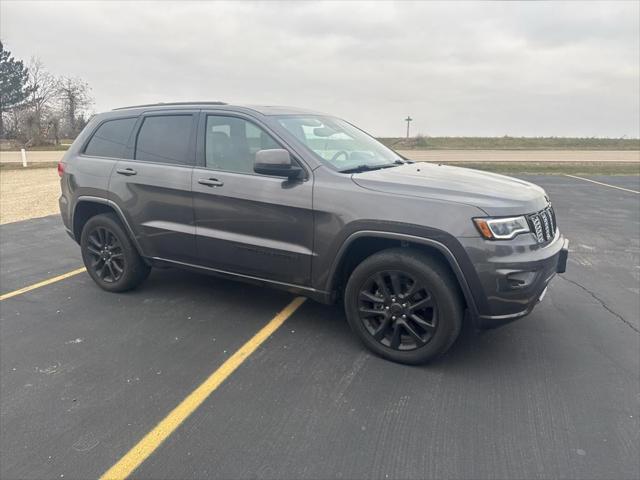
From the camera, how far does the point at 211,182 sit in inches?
155

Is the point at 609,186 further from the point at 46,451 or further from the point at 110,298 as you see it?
the point at 46,451

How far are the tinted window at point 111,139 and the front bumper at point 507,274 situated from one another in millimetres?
3380

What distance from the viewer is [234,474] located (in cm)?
235

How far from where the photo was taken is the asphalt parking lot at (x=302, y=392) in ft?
8.02

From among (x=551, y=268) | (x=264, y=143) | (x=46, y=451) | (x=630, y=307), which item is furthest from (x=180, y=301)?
(x=630, y=307)

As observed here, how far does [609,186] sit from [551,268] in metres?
12.7

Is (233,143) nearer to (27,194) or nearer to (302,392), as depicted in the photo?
(302,392)

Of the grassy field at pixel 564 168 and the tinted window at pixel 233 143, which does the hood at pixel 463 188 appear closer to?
the tinted window at pixel 233 143

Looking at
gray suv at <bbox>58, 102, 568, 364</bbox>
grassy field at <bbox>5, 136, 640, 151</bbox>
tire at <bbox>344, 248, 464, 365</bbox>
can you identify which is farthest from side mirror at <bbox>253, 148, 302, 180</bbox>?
grassy field at <bbox>5, 136, 640, 151</bbox>

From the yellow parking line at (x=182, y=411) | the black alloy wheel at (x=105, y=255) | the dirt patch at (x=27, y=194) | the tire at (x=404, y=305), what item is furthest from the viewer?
the dirt patch at (x=27, y=194)

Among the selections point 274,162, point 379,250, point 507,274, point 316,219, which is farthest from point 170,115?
point 507,274

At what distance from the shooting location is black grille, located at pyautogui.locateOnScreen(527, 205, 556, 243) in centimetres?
318

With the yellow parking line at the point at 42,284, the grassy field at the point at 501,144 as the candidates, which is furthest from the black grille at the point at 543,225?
the grassy field at the point at 501,144

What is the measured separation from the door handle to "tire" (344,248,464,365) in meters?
1.35
